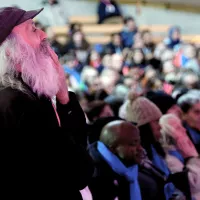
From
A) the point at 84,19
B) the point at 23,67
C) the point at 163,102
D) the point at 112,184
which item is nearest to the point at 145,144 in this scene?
the point at 112,184

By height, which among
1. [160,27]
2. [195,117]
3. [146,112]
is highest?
[146,112]

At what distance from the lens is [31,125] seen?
3.89ft

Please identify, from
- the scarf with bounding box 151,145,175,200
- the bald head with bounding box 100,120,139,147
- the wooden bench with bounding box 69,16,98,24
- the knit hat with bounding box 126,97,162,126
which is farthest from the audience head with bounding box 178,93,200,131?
the wooden bench with bounding box 69,16,98,24

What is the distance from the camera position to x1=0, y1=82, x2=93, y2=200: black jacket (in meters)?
1.18

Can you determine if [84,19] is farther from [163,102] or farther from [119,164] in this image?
[119,164]

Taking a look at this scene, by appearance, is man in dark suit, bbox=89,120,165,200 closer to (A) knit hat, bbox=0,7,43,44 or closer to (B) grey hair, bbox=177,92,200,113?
(A) knit hat, bbox=0,7,43,44

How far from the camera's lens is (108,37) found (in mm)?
9320

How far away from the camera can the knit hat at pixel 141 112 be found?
2701mm

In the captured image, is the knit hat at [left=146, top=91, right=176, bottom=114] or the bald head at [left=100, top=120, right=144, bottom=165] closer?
the bald head at [left=100, top=120, right=144, bottom=165]

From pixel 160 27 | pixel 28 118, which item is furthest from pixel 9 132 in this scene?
pixel 160 27

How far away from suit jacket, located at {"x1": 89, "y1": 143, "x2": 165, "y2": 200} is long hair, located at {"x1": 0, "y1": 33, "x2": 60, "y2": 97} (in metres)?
0.82

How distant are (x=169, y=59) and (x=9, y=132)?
6.47 metres

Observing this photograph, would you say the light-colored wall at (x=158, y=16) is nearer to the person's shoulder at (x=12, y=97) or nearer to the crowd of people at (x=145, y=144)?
the crowd of people at (x=145, y=144)

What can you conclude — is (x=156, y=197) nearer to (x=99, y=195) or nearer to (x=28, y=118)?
(x=99, y=195)
